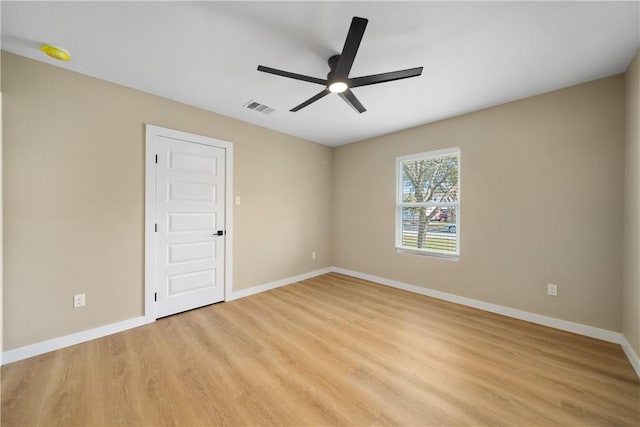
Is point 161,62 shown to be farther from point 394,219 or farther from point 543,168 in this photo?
point 543,168

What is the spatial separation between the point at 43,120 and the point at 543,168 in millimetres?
4968

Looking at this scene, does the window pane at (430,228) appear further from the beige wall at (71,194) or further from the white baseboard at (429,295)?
the beige wall at (71,194)

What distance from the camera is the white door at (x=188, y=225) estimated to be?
279cm

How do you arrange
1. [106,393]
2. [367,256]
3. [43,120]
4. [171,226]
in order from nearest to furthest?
1. [106,393]
2. [43,120]
3. [171,226]
4. [367,256]

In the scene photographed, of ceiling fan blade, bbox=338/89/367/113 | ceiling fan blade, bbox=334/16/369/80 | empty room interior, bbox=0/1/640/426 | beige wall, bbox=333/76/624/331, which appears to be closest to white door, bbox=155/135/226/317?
empty room interior, bbox=0/1/640/426

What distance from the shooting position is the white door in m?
2.79

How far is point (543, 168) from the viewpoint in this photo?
266 cm

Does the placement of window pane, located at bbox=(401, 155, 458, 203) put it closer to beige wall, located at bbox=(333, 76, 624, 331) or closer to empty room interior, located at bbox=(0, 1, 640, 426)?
empty room interior, located at bbox=(0, 1, 640, 426)

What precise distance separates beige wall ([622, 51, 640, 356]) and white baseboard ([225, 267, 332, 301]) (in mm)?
3768

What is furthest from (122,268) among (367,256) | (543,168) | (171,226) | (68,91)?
(543,168)

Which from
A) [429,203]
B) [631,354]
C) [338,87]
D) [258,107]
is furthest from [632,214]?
[258,107]

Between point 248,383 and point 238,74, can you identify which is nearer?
point 248,383

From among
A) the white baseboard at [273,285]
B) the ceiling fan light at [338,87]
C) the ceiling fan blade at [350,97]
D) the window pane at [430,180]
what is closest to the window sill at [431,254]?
the window pane at [430,180]

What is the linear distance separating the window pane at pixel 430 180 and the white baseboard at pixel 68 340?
394 centimetres
